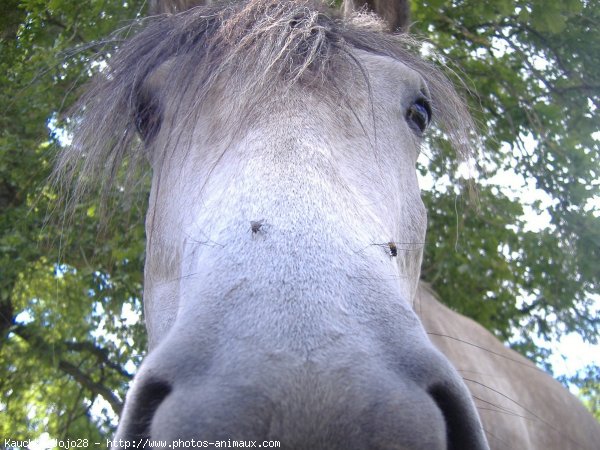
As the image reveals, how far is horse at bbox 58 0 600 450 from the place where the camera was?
1.17m

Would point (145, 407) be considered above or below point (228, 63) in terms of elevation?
below

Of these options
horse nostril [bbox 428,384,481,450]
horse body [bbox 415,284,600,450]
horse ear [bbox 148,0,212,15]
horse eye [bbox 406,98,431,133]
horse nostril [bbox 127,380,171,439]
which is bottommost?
horse body [bbox 415,284,600,450]

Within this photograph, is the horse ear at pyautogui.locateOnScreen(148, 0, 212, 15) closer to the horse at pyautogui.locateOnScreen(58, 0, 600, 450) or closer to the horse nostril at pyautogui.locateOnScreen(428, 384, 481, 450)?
the horse at pyautogui.locateOnScreen(58, 0, 600, 450)

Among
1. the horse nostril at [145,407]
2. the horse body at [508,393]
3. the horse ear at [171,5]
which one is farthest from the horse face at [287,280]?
the horse body at [508,393]

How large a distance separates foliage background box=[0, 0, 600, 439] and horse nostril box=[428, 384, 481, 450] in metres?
3.31

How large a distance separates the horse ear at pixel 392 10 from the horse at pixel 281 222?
0.02 meters

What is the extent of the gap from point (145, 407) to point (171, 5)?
8.24 ft

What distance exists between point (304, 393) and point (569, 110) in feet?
17.0

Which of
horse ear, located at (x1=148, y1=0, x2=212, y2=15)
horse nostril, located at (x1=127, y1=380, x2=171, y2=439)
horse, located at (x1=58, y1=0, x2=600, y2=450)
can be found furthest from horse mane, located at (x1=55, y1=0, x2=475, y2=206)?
horse nostril, located at (x1=127, y1=380, x2=171, y2=439)

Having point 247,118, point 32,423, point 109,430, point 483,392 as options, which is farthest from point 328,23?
point 32,423

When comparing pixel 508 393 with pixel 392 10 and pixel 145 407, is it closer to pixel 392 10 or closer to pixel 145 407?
pixel 392 10

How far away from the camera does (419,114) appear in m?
2.70

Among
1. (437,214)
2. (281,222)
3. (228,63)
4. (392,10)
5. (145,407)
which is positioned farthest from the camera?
(437,214)

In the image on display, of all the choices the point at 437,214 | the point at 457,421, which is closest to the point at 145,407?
the point at 457,421
